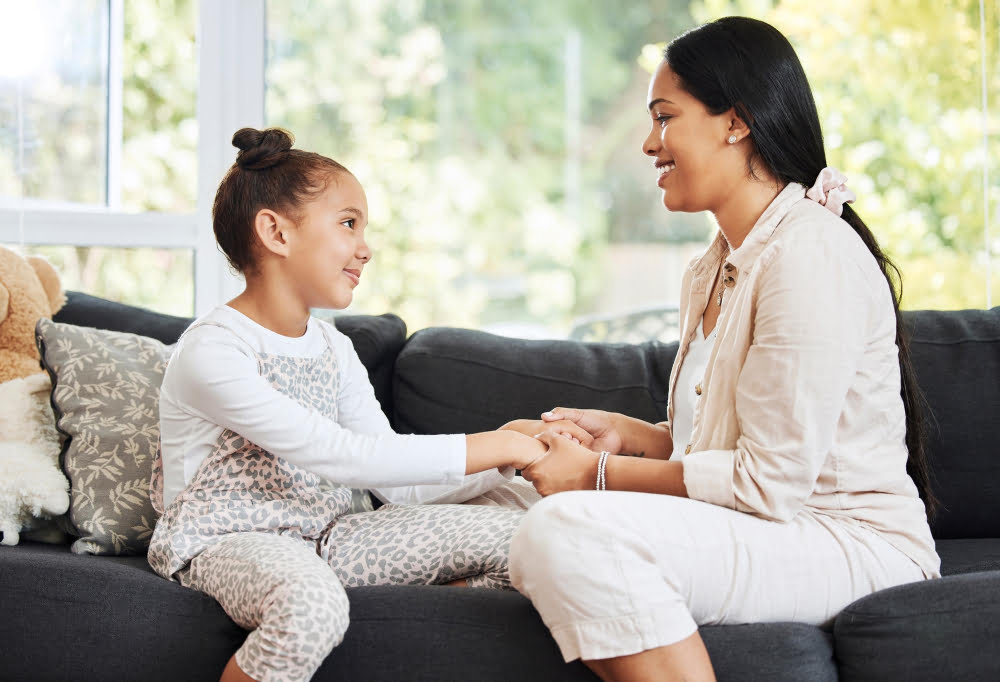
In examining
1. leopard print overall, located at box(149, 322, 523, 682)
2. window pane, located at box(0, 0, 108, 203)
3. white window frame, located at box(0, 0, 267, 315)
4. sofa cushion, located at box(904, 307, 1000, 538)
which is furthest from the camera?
white window frame, located at box(0, 0, 267, 315)

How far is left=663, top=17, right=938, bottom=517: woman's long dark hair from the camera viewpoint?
62.0 inches

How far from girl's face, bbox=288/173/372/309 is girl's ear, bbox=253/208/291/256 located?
0.01 metres

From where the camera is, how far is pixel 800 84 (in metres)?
1.59

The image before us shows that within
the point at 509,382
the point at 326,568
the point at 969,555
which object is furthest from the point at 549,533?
the point at 969,555

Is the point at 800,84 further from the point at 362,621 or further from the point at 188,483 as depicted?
the point at 188,483

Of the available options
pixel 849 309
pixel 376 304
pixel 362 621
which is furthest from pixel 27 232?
pixel 849 309

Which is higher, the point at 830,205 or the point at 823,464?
the point at 830,205

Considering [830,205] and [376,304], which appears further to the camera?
[376,304]

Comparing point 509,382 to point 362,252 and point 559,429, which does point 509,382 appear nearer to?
point 559,429

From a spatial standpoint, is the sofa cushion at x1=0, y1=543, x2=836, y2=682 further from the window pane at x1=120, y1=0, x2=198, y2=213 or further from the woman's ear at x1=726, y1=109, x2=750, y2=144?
the window pane at x1=120, y1=0, x2=198, y2=213

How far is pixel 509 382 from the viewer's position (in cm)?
221

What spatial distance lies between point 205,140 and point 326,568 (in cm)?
196

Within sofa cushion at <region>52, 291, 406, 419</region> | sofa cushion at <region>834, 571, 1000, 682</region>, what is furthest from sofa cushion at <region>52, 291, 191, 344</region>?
sofa cushion at <region>834, 571, 1000, 682</region>

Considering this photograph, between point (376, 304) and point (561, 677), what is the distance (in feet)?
6.98
